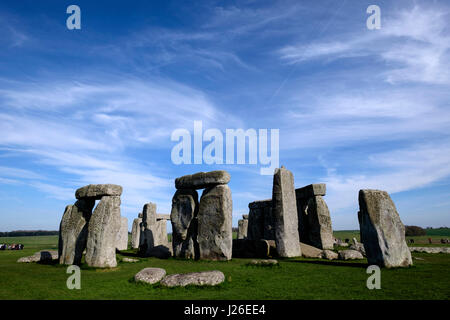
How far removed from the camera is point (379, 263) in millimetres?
8883

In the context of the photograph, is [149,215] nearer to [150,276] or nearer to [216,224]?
[216,224]

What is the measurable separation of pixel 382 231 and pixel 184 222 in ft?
28.5

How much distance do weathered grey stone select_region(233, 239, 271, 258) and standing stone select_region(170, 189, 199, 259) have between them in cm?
268

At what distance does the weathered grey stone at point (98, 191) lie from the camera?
418 inches

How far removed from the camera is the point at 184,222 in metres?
14.3

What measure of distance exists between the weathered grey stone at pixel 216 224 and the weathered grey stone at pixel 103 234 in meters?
3.93

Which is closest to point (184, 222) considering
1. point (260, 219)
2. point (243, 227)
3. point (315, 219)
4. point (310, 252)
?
point (310, 252)

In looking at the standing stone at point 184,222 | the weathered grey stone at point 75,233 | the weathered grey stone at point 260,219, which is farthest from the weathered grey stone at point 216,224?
the weathered grey stone at point 260,219

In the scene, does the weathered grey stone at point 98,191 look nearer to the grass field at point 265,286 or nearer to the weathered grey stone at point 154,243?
the grass field at point 265,286

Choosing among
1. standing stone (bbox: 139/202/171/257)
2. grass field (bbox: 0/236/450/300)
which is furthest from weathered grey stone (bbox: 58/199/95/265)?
standing stone (bbox: 139/202/171/257)

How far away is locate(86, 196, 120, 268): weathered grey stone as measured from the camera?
33.3ft

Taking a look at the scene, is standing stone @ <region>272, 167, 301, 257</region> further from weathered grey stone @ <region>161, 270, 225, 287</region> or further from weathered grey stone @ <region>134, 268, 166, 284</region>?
weathered grey stone @ <region>134, 268, 166, 284</region>

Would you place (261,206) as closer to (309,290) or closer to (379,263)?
(379,263)
